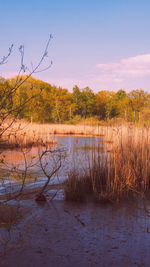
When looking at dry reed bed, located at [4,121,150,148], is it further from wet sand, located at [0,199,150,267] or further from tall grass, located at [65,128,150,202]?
wet sand, located at [0,199,150,267]

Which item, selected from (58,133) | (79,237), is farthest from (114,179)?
(58,133)

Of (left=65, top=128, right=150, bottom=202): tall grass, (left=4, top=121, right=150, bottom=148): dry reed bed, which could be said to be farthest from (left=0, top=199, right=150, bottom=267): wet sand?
(left=4, top=121, right=150, bottom=148): dry reed bed

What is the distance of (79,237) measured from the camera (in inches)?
97.5

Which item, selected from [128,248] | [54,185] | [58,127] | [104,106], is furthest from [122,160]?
[104,106]

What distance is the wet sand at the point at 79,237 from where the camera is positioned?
2.10 m

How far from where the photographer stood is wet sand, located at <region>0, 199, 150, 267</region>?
210 centimetres

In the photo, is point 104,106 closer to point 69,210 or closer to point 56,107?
point 56,107

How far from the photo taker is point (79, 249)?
2.26 meters

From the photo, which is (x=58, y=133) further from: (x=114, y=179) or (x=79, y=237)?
(x=79, y=237)

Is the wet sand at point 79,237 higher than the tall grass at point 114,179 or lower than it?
lower

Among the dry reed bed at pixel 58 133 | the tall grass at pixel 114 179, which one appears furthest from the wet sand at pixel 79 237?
the dry reed bed at pixel 58 133

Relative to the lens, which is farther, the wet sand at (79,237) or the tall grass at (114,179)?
the tall grass at (114,179)

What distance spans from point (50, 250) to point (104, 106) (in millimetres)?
39313

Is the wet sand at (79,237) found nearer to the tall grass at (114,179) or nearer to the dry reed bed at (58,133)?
the tall grass at (114,179)
